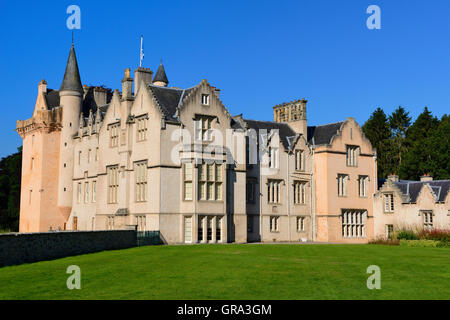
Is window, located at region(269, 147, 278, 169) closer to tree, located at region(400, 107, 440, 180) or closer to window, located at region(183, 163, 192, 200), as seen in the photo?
window, located at region(183, 163, 192, 200)

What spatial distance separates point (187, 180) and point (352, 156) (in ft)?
61.7

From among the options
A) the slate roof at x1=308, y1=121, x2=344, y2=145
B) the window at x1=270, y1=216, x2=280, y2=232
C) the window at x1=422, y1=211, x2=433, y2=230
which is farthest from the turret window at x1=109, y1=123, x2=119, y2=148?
the window at x1=422, y1=211, x2=433, y2=230

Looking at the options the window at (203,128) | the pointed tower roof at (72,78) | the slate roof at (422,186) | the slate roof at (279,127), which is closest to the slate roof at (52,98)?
the pointed tower roof at (72,78)

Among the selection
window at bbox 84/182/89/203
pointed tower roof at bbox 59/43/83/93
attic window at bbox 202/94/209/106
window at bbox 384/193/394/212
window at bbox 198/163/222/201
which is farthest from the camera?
pointed tower roof at bbox 59/43/83/93

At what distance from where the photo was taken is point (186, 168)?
133 feet

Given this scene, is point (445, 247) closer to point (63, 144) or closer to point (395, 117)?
point (63, 144)

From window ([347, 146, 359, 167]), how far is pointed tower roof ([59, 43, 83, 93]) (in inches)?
1053

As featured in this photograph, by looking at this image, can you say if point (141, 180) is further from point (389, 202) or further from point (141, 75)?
point (389, 202)

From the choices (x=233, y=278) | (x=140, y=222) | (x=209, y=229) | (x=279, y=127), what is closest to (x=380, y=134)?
(x=279, y=127)

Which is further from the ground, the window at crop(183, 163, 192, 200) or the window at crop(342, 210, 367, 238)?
the window at crop(183, 163, 192, 200)

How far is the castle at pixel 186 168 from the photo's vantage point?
40.6 m

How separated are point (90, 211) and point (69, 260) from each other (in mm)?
24112

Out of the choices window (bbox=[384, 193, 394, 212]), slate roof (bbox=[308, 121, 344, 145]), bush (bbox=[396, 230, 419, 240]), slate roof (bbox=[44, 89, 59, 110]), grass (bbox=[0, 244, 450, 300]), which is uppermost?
slate roof (bbox=[44, 89, 59, 110])

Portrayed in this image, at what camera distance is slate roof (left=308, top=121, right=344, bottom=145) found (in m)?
52.0
